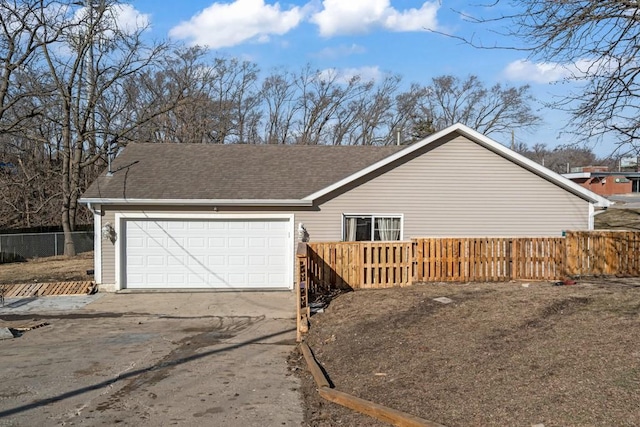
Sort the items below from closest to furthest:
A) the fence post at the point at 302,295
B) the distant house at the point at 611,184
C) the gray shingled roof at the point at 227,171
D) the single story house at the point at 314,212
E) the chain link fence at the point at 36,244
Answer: the fence post at the point at 302,295, the single story house at the point at 314,212, the gray shingled roof at the point at 227,171, the chain link fence at the point at 36,244, the distant house at the point at 611,184

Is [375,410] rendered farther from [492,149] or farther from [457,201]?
[492,149]

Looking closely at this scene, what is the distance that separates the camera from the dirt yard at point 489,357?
485 centimetres

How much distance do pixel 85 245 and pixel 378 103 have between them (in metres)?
31.8

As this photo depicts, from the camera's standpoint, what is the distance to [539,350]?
20.8 ft

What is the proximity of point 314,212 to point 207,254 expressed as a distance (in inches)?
125

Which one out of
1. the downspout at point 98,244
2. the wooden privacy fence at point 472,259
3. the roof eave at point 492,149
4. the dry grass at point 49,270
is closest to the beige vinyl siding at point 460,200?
the roof eave at point 492,149

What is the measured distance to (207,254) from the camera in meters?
15.2

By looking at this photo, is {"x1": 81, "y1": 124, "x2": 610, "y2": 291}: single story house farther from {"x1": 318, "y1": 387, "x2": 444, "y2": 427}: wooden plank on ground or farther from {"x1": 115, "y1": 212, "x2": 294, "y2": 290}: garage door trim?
{"x1": 318, "y1": 387, "x2": 444, "y2": 427}: wooden plank on ground

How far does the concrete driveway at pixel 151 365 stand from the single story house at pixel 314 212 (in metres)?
1.90

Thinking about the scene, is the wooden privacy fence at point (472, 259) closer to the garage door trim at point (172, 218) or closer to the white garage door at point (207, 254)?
the garage door trim at point (172, 218)

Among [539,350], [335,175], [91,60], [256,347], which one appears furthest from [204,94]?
[539,350]

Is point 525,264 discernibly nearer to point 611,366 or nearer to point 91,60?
point 611,366

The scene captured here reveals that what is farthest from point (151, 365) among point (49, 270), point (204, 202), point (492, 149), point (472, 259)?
point (49, 270)

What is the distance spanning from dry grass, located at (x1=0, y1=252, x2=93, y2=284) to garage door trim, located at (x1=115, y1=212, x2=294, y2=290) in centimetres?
234
